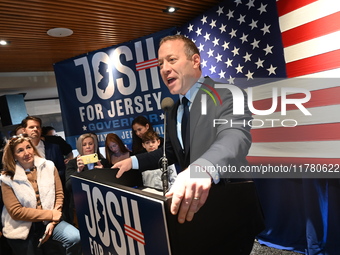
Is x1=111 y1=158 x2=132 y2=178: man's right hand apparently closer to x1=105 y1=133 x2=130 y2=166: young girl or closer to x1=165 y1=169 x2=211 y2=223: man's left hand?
x1=165 y1=169 x2=211 y2=223: man's left hand

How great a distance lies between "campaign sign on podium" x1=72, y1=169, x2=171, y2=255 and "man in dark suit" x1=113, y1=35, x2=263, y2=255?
8 centimetres

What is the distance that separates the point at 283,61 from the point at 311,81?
37 cm

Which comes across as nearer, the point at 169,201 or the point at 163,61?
the point at 169,201

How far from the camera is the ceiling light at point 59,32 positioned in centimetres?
374

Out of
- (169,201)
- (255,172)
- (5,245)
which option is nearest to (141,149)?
(255,172)

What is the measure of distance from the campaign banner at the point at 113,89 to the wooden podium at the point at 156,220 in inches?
119

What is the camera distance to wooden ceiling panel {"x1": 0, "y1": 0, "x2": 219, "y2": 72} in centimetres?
301

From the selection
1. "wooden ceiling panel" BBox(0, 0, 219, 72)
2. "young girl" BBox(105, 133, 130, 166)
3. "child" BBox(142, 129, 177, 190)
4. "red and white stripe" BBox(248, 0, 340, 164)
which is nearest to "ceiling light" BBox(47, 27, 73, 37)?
"wooden ceiling panel" BBox(0, 0, 219, 72)

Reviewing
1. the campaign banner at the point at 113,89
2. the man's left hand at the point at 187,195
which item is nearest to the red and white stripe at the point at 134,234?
the man's left hand at the point at 187,195

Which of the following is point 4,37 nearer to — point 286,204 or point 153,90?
point 153,90

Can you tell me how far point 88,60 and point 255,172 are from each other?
3.36m

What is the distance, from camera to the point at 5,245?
2.62 meters

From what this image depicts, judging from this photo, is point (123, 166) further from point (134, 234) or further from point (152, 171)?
point (152, 171)

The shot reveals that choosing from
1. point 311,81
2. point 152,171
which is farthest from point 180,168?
point 311,81
